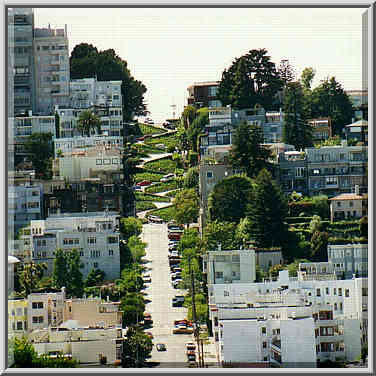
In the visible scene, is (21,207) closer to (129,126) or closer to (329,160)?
(129,126)

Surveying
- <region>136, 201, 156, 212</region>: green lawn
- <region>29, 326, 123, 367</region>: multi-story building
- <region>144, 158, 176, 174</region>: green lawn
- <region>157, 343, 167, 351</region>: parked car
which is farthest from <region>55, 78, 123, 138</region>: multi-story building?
<region>157, 343, 167, 351</region>: parked car

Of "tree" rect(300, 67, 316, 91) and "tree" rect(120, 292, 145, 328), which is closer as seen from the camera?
"tree" rect(120, 292, 145, 328)

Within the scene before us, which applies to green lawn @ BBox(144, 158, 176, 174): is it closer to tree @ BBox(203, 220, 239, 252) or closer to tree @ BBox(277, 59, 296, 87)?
tree @ BBox(203, 220, 239, 252)

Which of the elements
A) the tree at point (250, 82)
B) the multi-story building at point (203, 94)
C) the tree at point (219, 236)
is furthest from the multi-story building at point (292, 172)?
the multi-story building at point (203, 94)

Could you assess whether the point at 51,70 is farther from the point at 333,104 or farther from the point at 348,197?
the point at 348,197

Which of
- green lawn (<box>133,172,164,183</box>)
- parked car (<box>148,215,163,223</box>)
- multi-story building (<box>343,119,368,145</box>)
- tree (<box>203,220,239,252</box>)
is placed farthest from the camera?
green lawn (<box>133,172,164,183</box>)

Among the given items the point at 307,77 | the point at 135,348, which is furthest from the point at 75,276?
the point at 307,77
